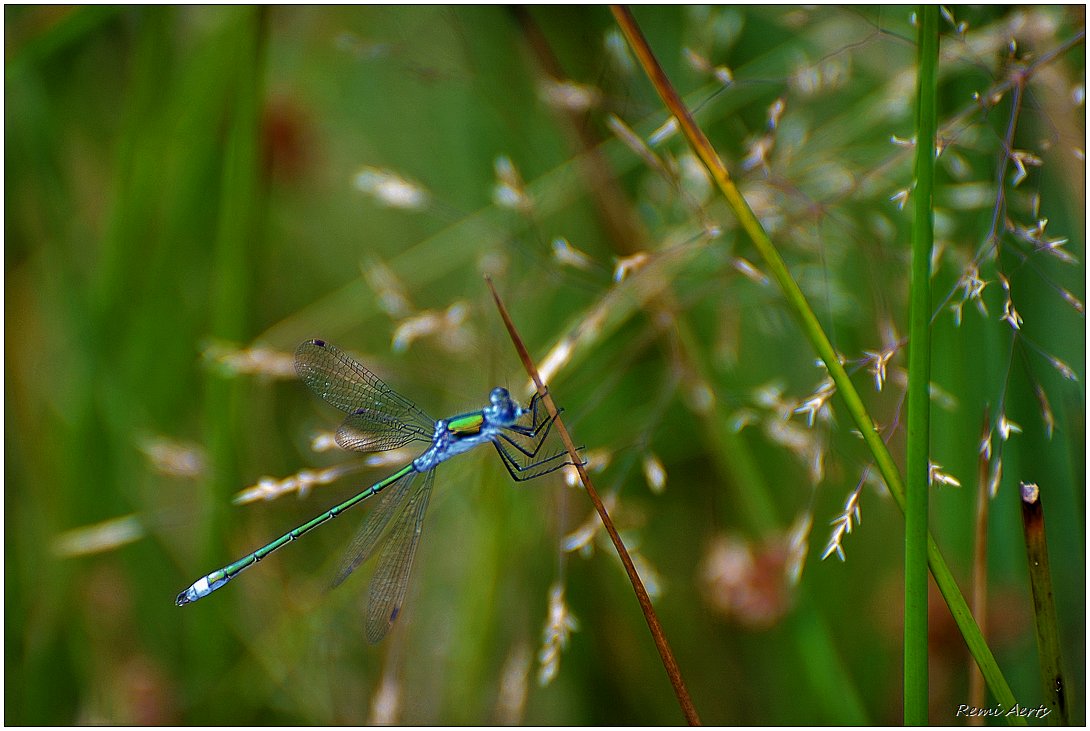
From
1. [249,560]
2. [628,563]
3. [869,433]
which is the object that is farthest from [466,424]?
[869,433]

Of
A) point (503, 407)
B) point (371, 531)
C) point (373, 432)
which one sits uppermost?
point (373, 432)

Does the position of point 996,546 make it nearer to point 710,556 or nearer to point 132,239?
point 710,556

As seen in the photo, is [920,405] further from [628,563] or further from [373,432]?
[373,432]

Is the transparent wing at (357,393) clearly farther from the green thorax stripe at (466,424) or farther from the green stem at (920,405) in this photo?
the green stem at (920,405)

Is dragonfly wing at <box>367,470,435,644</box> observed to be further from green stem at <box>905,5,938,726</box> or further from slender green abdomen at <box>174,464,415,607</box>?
green stem at <box>905,5,938,726</box>
